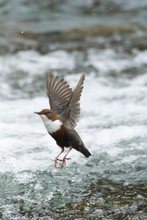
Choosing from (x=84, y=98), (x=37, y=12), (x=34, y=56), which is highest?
(x=37, y=12)

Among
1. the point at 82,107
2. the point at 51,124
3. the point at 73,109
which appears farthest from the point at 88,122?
the point at 51,124

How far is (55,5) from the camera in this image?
1190cm

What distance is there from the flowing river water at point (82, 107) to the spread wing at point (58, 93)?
2.20ft

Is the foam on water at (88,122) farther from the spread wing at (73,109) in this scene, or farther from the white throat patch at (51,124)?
the white throat patch at (51,124)

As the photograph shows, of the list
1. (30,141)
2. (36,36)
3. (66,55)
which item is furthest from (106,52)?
(30,141)

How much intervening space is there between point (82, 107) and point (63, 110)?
2838 millimetres

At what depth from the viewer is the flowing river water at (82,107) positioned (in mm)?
4477

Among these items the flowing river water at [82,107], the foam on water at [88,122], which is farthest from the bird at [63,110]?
the foam on water at [88,122]

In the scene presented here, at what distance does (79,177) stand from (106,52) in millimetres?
5008

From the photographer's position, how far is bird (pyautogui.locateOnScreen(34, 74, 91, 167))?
424cm

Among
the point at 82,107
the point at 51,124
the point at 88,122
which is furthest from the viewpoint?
the point at 82,107

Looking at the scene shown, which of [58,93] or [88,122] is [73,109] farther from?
[88,122]

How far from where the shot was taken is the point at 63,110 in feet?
14.5

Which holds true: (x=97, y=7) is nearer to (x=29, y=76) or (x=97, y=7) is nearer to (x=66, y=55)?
(x=66, y=55)
